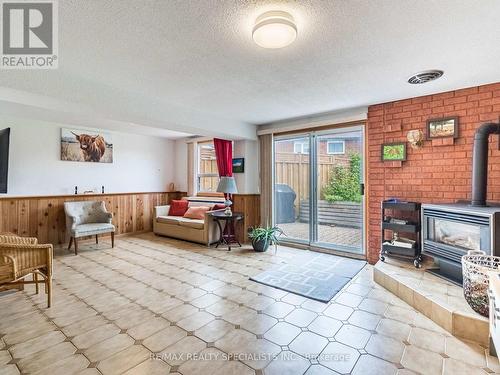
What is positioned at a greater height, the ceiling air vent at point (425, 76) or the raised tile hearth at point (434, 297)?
the ceiling air vent at point (425, 76)

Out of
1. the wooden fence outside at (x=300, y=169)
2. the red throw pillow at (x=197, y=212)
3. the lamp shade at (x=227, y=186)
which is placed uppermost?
the wooden fence outside at (x=300, y=169)

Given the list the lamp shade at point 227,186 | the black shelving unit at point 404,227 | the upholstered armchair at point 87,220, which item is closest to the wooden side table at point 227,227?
the lamp shade at point 227,186

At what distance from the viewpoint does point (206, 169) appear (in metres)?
6.29

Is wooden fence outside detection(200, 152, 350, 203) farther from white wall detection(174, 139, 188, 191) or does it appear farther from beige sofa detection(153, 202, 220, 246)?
white wall detection(174, 139, 188, 191)

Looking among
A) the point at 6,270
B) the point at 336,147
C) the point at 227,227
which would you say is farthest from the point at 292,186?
the point at 6,270

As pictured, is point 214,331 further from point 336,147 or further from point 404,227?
point 336,147

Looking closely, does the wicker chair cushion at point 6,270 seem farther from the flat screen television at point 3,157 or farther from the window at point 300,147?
the window at point 300,147

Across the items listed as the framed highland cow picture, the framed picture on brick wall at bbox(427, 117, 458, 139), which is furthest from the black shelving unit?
the framed highland cow picture

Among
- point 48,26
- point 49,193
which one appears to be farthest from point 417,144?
point 49,193

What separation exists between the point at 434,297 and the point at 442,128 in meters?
2.04

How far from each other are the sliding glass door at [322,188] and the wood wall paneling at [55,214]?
3290mm

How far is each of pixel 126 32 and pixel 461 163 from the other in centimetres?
375

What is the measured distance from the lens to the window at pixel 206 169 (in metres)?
6.13

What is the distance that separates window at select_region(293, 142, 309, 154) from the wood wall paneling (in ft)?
12.3
